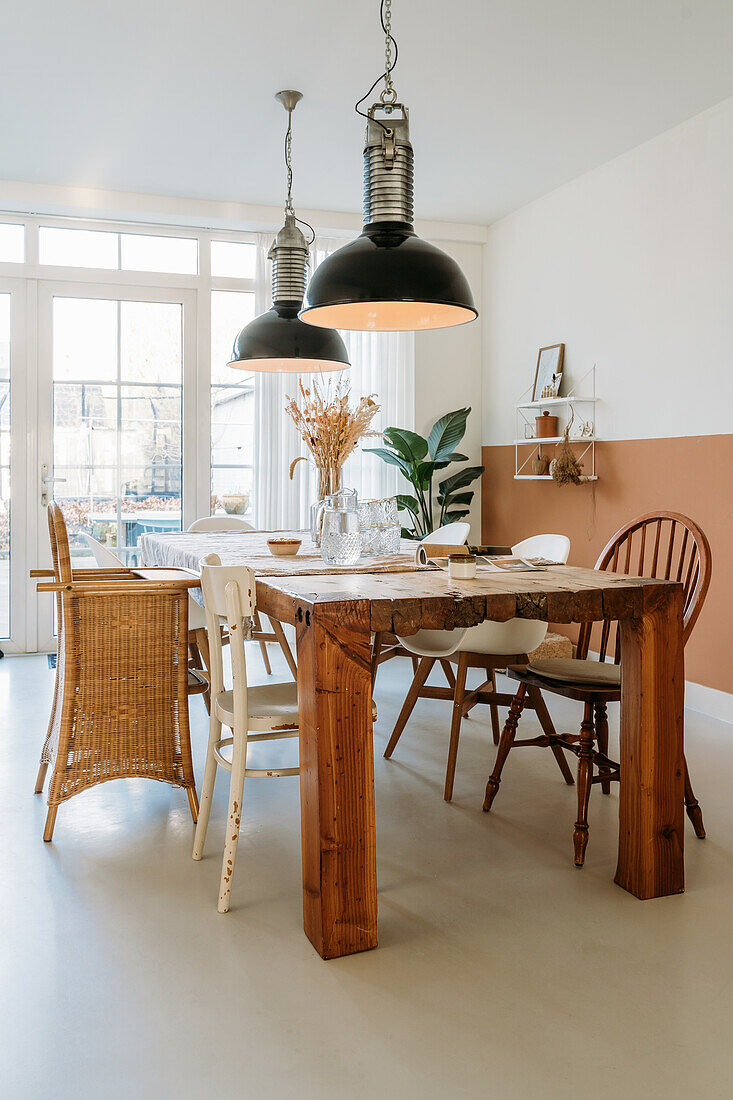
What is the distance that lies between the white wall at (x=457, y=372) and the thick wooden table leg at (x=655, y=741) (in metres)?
3.92

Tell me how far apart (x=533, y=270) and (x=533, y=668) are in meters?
3.60

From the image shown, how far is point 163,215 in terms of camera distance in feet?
17.3

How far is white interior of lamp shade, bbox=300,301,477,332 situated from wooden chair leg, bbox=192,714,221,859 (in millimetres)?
1310

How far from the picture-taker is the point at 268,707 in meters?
2.30

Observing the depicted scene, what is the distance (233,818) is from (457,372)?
4.49 metres

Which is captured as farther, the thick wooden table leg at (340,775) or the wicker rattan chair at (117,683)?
the wicker rattan chair at (117,683)

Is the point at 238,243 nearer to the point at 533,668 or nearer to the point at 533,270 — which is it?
the point at 533,270

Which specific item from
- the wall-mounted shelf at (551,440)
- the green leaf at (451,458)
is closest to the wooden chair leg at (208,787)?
the wall-mounted shelf at (551,440)

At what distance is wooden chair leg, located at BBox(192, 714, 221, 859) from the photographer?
7.64ft

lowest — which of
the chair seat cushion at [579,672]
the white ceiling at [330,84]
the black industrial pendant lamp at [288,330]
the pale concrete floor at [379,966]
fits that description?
the pale concrete floor at [379,966]

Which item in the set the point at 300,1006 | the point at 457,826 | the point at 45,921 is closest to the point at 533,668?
the point at 457,826

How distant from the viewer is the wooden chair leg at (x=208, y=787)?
7.64 feet

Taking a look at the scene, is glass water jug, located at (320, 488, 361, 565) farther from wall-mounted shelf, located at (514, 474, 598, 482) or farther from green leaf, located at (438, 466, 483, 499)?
green leaf, located at (438, 466, 483, 499)

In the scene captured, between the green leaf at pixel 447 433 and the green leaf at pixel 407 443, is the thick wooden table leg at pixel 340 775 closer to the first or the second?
the green leaf at pixel 407 443
